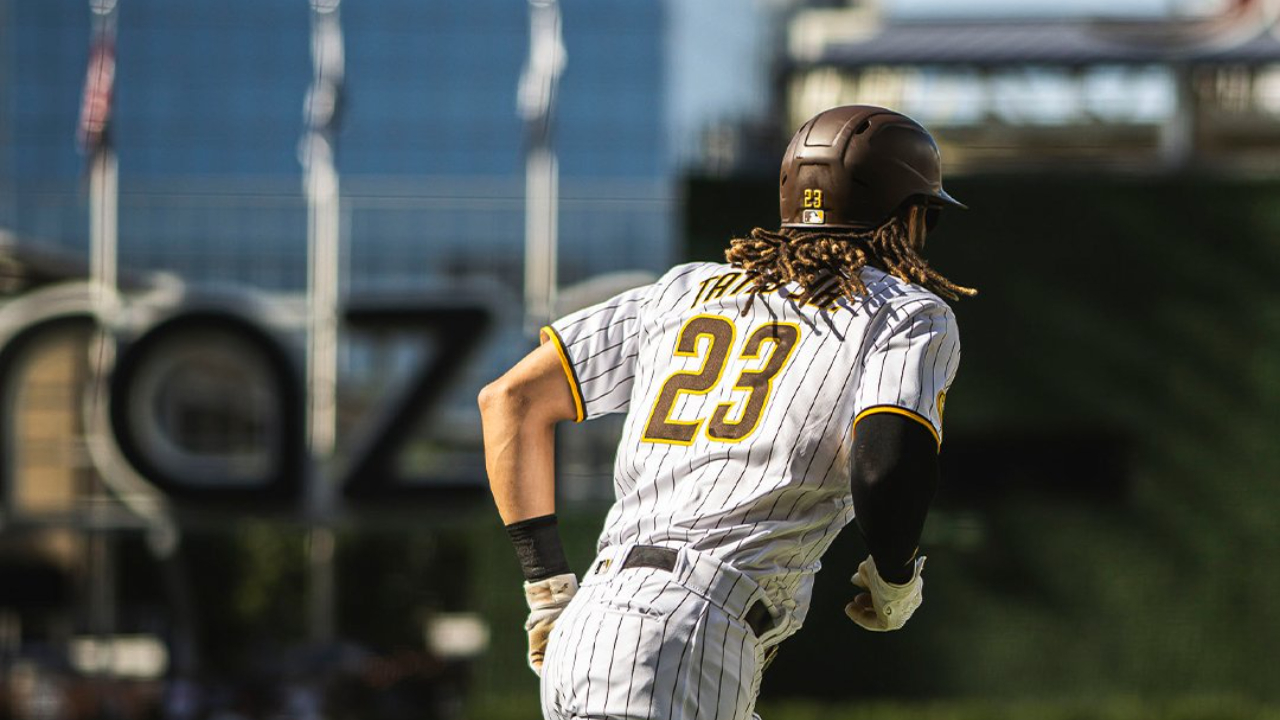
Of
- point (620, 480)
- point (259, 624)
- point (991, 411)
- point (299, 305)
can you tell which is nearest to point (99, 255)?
point (299, 305)

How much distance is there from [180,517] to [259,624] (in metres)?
38.0

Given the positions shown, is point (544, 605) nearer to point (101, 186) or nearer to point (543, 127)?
point (101, 186)

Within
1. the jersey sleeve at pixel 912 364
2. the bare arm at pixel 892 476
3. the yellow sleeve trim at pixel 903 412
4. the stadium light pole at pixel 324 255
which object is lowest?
the stadium light pole at pixel 324 255

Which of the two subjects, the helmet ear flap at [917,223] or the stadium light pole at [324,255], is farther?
the stadium light pole at [324,255]

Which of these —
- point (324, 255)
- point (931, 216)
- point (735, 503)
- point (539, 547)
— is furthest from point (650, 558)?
point (324, 255)

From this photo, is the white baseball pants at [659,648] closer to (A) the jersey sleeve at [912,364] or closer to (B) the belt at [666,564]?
(B) the belt at [666,564]

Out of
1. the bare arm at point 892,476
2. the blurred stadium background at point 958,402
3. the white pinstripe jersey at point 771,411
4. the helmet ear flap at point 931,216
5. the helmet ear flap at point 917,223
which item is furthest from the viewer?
the blurred stadium background at point 958,402

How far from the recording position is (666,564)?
3480 mm

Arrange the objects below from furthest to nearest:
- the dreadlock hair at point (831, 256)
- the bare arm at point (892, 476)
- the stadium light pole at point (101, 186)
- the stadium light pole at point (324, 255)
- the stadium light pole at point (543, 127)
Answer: the stadium light pole at point (543, 127) < the stadium light pole at point (324, 255) < the stadium light pole at point (101, 186) < the dreadlock hair at point (831, 256) < the bare arm at point (892, 476)

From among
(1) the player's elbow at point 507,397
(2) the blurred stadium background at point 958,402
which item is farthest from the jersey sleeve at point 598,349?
(2) the blurred stadium background at point 958,402

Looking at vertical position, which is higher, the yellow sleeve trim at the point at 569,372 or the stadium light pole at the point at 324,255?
the yellow sleeve trim at the point at 569,372

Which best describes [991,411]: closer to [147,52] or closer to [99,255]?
[99,255]

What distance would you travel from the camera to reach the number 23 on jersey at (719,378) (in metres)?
3.50

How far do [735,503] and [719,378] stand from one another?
0.25 m
